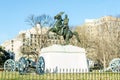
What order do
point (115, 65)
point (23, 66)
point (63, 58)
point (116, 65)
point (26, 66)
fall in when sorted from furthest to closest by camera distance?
point (63, 58), point (115, 65), point (116, 65), point (26, 66), point (23, 66)

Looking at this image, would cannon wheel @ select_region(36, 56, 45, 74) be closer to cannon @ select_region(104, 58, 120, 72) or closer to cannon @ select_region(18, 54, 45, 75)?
cannon @ select_region(18, 54, 45, 75)

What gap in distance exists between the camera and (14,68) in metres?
30.2

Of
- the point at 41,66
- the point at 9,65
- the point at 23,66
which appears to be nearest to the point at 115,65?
the point at 41,66

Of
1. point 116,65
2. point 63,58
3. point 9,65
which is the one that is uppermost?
point 63,58

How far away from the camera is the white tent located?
28.4 meters

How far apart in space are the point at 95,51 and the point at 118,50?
718 cm

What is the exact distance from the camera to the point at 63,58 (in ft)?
94.1

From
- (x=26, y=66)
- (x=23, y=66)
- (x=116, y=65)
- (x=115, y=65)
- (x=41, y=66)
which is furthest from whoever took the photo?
(x=115, y=65)

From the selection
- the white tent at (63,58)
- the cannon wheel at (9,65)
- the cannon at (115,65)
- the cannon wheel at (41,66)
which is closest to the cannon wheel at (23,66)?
the cannon wheel at (41,66)

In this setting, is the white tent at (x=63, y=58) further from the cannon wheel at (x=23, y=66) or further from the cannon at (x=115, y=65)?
the cannon wheel at (x=23, y=66)

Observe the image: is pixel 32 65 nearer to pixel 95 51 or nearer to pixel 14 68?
pixel 14 68

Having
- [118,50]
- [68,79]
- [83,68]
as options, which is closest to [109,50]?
[118,50]

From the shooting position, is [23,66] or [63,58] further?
[63,58]

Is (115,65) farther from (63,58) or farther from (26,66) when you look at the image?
(26,66)
